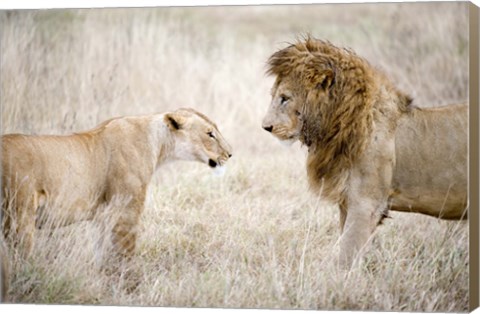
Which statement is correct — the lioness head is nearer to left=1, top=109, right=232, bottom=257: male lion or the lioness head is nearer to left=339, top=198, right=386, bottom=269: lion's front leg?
left=1, top=109, right=232, bottom=257: male lion

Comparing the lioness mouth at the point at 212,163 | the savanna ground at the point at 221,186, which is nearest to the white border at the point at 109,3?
the savanna ground at the point at 221,186

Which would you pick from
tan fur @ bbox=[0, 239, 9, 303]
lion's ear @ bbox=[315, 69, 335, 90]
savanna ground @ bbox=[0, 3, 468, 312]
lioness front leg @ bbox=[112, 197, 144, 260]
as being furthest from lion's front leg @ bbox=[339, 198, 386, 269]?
tan fur @ bbox=[0, 239, 9, 303]

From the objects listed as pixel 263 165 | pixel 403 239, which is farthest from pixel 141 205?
pixel 263 165

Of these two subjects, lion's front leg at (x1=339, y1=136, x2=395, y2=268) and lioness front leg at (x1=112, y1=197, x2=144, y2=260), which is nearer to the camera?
lion's front leg at (x1=339, y1=136, x2=395, y2=268)

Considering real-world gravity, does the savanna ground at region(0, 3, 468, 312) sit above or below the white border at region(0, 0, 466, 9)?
below

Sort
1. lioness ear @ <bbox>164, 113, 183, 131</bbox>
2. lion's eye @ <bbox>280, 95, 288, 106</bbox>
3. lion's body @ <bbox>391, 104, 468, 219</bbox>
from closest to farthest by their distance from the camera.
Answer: lion's body @ <bbox>391, 104, 468, 219</bbox> < lion's eye @ <bbox>280, 95, 288, 106</bbox> < lioness ear @ <bbox>164, 113, 183, 131</bbox>

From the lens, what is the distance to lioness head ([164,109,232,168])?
6246 millimetres

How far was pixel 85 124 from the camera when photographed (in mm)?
7785

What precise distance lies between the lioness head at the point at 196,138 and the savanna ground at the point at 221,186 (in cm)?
50

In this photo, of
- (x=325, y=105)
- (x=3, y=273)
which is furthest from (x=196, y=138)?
(x=3, y=273)

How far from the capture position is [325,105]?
18.8ft

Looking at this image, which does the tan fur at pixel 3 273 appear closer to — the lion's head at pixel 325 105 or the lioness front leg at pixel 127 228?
the lioness front leg at pixel 127 228

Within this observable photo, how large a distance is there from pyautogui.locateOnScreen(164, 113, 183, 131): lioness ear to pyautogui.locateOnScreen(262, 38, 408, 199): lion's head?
24.2 inches

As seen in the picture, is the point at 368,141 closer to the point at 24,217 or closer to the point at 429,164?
the point at 429,164
